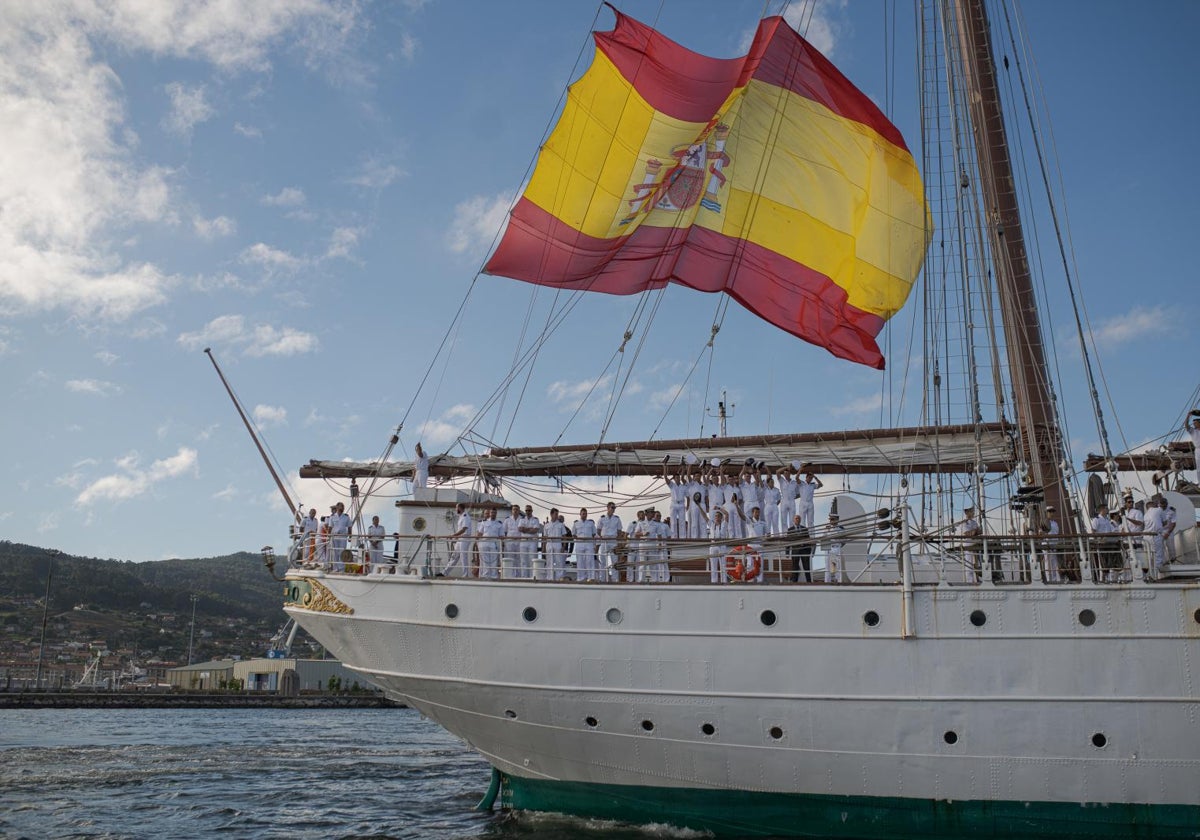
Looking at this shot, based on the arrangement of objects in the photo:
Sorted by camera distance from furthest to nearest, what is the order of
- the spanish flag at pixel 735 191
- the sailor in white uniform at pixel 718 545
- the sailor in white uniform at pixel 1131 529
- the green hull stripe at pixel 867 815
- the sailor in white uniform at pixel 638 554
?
1. the spanish flag at pixel 735 191
2. the sailor in white uniform at pixel 638 554
3. the sailor in white uniform at pixel 718 545
4. the sailor in white uniform at pixel 1131 529
5. the green hull stripe at pixel 867 815

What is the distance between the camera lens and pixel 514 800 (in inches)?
579

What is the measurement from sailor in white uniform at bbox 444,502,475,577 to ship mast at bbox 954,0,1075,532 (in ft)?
29.6

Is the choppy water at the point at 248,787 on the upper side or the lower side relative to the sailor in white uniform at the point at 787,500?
lower

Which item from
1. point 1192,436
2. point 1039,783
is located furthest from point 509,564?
point 1192,436

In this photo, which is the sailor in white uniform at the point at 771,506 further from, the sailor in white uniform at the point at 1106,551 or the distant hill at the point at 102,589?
the distant hill at the point at 102,589

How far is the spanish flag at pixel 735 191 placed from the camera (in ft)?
60.4

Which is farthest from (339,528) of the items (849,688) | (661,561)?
(849,688)

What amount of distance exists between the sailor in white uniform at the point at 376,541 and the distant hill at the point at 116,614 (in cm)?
8909

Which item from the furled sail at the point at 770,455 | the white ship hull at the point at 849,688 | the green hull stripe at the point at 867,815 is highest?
the furled sail at the point at 770,455

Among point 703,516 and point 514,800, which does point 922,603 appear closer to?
point 703,516

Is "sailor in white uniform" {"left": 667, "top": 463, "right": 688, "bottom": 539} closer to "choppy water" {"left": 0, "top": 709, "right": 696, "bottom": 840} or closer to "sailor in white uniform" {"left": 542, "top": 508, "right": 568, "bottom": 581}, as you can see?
"sailor in white uniform" {"left": 542, "top": 508, "right": 568, "bottom": 581}

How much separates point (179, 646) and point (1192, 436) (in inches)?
4473

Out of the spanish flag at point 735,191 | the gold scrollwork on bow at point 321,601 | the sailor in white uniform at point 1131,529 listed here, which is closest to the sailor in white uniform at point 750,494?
the spanish flag at point 735,191

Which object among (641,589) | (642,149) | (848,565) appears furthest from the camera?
(642,149)
